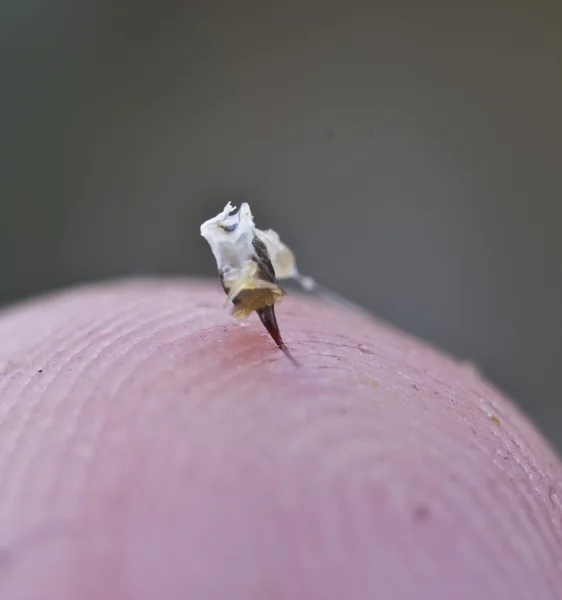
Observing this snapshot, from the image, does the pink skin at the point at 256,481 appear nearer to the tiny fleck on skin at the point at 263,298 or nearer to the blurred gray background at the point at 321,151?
the tiny fleck on skin at the point at 263,298

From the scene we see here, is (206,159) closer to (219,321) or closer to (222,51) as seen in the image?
(222,51)

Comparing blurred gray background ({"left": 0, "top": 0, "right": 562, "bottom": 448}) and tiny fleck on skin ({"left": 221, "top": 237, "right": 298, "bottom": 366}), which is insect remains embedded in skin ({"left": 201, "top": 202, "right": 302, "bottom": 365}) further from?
blurred gray background ({"left": 0, "top": 0, "right": 562, "bottom": 448})

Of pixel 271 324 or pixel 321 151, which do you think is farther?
pixel 321 151

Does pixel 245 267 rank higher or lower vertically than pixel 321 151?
higher

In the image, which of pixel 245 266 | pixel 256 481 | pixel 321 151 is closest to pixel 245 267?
pixel 245 266

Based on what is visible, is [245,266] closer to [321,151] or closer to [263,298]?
[263,298]

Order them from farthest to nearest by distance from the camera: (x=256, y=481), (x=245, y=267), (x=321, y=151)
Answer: (x=321, y=151) → (x=245, y=267) → (x=256, y=481)

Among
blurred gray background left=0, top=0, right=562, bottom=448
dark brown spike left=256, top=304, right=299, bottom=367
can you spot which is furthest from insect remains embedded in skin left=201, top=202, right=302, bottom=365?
blurred gray background left=0, top=0, right=562, bottom=448
